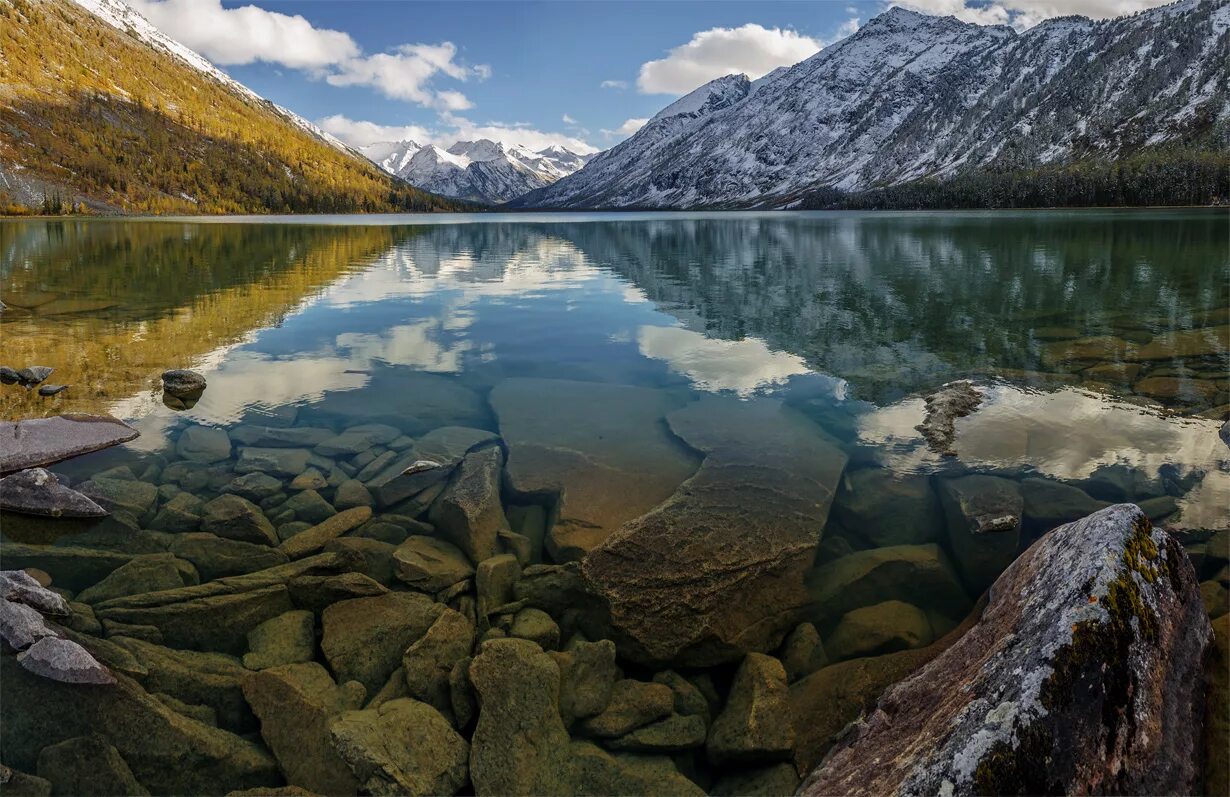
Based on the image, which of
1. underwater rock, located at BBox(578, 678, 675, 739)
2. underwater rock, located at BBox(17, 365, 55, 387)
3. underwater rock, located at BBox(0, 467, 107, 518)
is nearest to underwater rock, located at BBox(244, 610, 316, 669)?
underwater rock, located at BBox(578, 678, 675, 739)

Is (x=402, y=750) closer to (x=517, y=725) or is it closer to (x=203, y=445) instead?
(x=517, y=725)

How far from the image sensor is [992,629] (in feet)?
20.5

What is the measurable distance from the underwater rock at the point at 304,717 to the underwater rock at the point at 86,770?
1.08 metres

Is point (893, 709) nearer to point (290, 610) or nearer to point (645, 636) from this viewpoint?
point (645, 636)

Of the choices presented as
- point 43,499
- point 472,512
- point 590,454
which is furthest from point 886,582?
point 43,499

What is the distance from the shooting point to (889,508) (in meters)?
10.7

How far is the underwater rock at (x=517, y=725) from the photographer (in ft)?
19.8

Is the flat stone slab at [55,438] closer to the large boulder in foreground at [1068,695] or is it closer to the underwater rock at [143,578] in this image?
the underwater rock at [143,578]

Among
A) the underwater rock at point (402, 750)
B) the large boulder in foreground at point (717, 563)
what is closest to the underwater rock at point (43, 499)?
the underwater rock at point (402, 750)

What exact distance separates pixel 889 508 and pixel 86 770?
10.4 m

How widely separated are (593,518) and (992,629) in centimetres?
562

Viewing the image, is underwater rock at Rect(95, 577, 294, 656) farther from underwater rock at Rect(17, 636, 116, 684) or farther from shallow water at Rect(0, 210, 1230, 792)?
shallow water at Rect(0, 210, 1230, 792)

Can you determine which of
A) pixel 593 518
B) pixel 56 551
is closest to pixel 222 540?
pixel 56 551

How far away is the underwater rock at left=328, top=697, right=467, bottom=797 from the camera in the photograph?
5.82m
